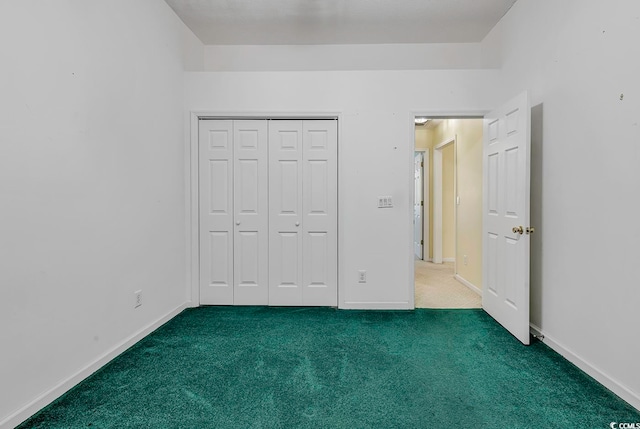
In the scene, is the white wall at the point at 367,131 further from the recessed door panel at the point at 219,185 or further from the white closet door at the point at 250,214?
the recessed door panel at the point at 219,185

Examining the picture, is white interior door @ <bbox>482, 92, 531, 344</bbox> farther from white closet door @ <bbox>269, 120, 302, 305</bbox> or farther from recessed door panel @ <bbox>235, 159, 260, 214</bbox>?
recessed door panel @ <bbox>235, 159, 260, 214</bbox>

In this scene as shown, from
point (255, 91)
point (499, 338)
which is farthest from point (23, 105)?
point (499, 338)

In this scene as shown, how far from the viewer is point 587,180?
195 cm

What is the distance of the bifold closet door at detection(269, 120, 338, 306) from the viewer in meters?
3.16

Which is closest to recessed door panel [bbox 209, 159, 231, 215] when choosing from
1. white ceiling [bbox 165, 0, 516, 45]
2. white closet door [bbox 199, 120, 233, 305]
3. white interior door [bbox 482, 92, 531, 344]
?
white closet door [bbox 199, 120, 233, 305]

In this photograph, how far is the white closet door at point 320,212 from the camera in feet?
10.4

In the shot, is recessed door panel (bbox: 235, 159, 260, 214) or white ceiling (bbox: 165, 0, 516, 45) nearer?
white ceiling (bbox: 165, 0, 516, 45)

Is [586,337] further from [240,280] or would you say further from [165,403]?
[240,280]

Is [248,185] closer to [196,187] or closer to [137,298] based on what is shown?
[196,187]

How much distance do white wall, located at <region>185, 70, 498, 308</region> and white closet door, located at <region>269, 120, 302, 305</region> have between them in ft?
0.92

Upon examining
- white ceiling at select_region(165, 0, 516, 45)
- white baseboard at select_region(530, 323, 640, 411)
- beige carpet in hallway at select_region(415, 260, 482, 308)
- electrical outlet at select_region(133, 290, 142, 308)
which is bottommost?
beige carpet in hallway at select_region(415, 260, 482, 308)

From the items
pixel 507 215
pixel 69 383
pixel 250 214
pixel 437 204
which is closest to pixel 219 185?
pixel 250 214

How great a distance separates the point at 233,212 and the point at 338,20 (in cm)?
216

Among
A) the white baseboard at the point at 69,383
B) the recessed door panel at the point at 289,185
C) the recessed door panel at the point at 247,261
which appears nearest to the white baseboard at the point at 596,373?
the recessed door panel at the point at 289,185
